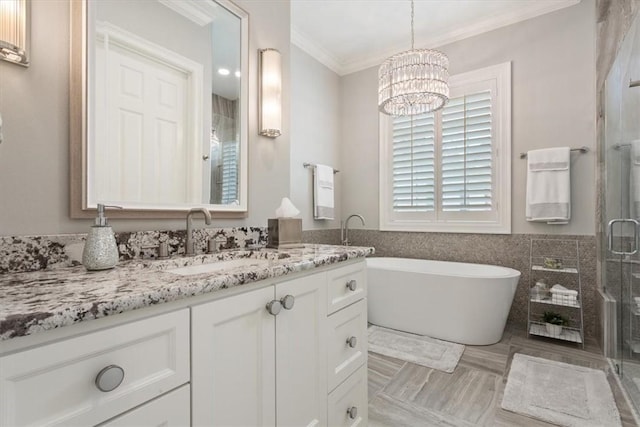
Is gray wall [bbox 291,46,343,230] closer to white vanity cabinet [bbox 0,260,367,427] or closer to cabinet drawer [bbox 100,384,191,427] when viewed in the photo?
white vanity cabinet [bbox 0,260,367,427]

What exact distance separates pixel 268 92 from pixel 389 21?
1.84 m

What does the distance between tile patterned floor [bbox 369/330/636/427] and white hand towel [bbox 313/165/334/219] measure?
149 centimetres

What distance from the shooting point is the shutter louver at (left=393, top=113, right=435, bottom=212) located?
3285 millimetres

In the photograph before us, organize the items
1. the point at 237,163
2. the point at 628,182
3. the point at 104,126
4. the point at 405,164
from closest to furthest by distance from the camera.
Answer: the point at 104,126 → the point at 237,163 → the point at 628,182 → the point at 405,164

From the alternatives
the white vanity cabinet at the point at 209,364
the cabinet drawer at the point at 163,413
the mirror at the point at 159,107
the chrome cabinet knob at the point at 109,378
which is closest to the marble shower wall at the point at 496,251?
the white vanity cabinet at the point at 209,364

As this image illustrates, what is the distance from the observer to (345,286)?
1.36m

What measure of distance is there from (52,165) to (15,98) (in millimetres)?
215

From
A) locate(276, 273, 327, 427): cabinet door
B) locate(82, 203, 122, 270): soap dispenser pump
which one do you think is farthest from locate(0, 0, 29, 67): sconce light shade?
locate(276, 273, 327, 427): cabinet door

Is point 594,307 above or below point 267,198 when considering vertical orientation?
below

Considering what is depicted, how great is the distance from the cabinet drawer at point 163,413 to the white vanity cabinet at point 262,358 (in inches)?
1.0

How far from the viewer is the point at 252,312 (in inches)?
36.6

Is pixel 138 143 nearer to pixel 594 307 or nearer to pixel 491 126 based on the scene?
pixel 491 126

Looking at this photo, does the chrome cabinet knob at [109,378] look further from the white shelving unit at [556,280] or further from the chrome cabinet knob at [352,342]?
the white shelving unit at [556,280]

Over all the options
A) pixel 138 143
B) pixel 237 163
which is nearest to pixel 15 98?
pixel 138 143
